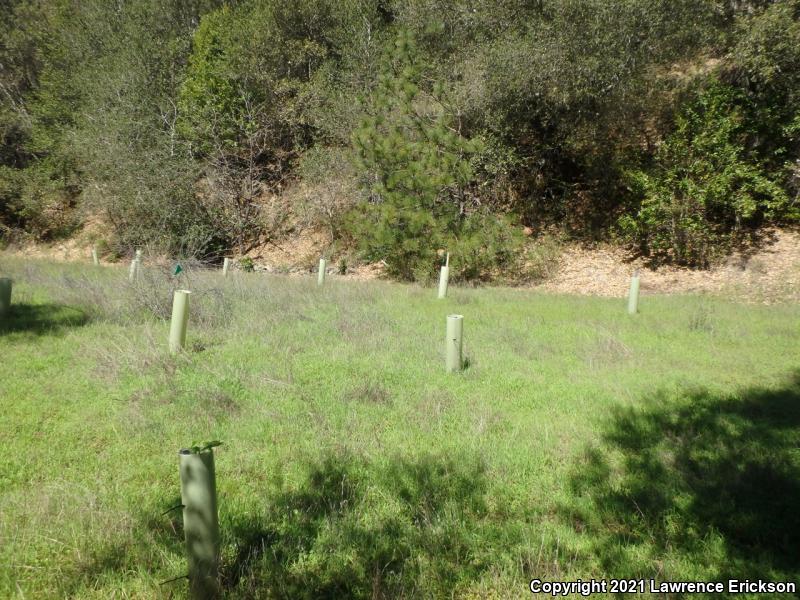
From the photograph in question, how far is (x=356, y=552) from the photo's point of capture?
277 cm

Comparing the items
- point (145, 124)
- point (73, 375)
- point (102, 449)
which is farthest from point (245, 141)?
point (102, 449)

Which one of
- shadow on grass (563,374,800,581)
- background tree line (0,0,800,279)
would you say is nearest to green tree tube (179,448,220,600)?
shadow on grass (563,374,800,581)

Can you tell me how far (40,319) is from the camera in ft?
25.4

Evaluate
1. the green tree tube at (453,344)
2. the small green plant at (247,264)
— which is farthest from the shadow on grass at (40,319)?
Result: the small green plant at (247,264)

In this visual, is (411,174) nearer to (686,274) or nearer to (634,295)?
(634,295)

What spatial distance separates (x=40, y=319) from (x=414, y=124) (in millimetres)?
11259

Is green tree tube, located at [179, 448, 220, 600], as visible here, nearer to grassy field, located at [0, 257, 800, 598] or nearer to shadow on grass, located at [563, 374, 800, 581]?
grassy field, located at [0, 257, 800, 598]

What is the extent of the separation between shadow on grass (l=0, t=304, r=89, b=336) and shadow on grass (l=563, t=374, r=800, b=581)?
7.49 meters

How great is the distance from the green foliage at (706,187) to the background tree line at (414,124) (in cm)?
7

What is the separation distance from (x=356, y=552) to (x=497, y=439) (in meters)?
1.80

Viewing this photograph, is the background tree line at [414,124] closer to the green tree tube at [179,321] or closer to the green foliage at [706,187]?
the green foliage at [706,187]

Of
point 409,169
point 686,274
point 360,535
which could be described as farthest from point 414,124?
point 360,535

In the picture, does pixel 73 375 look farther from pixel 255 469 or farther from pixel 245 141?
pixel 245 141

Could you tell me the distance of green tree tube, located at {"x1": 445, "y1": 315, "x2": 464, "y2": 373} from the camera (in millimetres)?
5918
